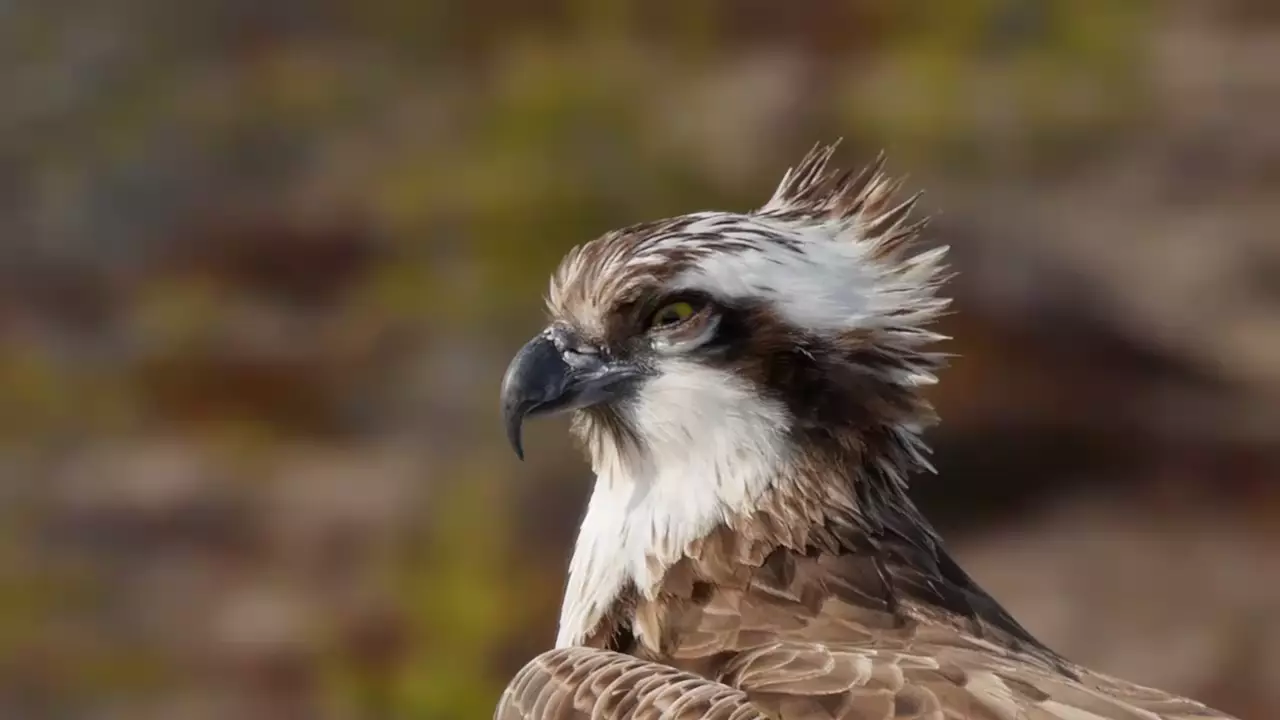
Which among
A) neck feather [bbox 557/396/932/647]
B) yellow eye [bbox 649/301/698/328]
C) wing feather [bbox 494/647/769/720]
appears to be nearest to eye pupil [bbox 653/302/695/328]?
yellow eye [bbox 649/301/698/328]

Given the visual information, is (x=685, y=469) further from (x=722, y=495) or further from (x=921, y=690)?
(x=921, y=690)

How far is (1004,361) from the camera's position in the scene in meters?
4.37

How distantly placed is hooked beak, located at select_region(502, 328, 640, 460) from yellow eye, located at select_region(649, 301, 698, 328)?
0.06 m

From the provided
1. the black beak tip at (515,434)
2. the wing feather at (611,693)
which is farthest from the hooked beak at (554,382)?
the wing feather at (611,693)

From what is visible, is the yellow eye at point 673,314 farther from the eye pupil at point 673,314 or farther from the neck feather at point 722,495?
the neck feather at point 722,495

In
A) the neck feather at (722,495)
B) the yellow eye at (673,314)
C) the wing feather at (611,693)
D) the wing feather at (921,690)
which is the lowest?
the wing feather at (611,693)

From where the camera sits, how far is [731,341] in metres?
1.62

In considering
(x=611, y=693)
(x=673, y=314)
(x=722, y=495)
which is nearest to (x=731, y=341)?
(x=673, y=314)

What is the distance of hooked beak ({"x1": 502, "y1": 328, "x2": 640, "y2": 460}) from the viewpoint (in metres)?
1.61

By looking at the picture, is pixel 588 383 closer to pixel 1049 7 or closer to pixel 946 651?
pixel 946 651

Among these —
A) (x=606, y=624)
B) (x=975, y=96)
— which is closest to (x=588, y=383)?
(x=606, y=624)

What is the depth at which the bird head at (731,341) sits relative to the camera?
1608mm

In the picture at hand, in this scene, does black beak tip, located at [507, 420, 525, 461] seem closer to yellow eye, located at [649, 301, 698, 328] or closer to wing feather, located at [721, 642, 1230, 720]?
yellow eye, located at [649, 301, 698, 328]

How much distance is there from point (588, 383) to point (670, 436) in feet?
0.38
